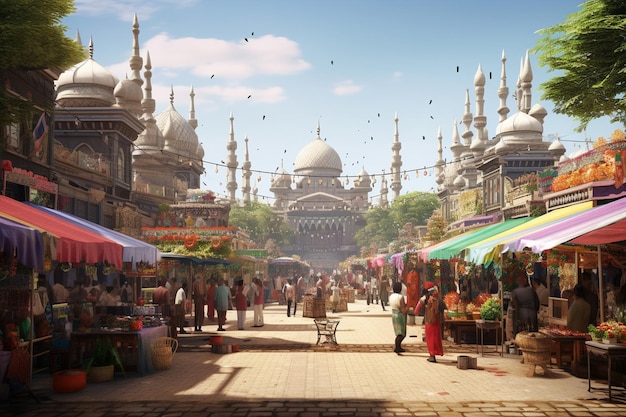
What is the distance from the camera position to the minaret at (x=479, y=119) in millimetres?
45500

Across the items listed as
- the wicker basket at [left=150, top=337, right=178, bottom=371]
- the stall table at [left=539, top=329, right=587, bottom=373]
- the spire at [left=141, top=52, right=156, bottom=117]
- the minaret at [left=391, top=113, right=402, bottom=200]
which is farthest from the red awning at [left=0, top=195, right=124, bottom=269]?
the minaret at [left=391, top=113, right=402, bottom=200]

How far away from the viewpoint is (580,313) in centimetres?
1138

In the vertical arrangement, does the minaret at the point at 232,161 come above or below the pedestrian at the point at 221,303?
above

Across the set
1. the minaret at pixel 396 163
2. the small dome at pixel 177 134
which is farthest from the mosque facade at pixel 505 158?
the minaret at pixel 396 163

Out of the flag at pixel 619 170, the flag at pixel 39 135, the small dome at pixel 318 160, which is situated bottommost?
the flag at pixel 619 170

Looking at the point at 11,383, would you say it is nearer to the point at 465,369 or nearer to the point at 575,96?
the point at 465,369

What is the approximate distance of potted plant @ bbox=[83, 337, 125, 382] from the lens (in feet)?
34.0

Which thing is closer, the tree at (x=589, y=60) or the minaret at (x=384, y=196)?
the tree at (x=589, y=60)

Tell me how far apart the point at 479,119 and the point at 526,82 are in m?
5.74

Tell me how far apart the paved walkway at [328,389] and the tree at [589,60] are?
4876 mm

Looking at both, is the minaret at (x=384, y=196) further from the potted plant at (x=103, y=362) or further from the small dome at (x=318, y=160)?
the potted plant at (x=103, y=362)

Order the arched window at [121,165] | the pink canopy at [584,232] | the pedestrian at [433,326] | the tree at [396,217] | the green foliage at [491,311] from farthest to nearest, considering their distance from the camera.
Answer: the tree at [396,217]
the arched window at [121,165]
the green foliage at [491,311]
the pedestrian at [433,326]
the pink canopy at [584,232]

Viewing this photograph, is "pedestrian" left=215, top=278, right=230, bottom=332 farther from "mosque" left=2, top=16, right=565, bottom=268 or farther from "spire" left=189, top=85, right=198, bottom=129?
"spire" left=189, top=85, right=198, bottom=129

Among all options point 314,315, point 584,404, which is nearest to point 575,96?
point 584,404
